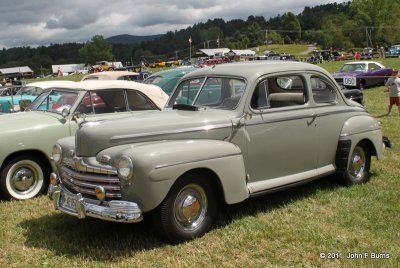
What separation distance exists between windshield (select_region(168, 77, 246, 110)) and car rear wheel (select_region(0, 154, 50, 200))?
2321 mm

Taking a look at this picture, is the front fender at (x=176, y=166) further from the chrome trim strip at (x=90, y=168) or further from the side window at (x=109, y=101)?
the side window at (x=109, y=101)

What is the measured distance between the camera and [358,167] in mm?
6809

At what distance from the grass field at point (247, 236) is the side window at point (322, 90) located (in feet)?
4.18

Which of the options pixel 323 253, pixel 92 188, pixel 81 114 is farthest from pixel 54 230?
pixel 323 253

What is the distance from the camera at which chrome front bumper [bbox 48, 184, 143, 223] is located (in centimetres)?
430

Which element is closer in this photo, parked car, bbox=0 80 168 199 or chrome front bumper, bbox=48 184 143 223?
chrome front bumper, bbox=48 184 143 223

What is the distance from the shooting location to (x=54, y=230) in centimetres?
535

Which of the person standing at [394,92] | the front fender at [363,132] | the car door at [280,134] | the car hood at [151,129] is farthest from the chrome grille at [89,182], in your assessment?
the person standing at [394,92]

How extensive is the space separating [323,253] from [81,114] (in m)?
4.25

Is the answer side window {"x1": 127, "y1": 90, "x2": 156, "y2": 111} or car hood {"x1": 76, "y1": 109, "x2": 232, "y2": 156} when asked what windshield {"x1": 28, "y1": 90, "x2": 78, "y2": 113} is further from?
car hood {"x1": 76, "y1": 109, "x2": 232, "y2": 156}

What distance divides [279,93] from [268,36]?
6267 inches

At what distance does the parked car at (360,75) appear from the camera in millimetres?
22000

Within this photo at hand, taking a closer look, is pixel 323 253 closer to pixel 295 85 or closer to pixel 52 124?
pixel 295 85

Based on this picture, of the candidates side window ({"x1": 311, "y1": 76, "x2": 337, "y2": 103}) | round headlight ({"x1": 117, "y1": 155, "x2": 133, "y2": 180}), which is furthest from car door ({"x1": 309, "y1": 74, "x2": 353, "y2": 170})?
round headlight ({"x1": 117, "y1": 155, "x2": 133, "y2": 180})
